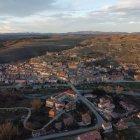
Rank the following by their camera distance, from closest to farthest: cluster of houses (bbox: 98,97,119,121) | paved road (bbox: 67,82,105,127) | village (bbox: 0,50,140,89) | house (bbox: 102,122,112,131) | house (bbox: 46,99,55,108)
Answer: house (bbox: 102,122,112,131) < paved road (bbox: 67,82,105,127) < cluster of houses (bbox: 98,97,119,121) < house (bbox: 46,99,55,108) < village (bbox: 0,50,140,89)

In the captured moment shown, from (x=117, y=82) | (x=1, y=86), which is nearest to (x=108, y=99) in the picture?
(x=117, y=82)

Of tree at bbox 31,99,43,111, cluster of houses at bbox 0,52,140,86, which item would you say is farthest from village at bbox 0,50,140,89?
tree at bbox 31,99,43,111

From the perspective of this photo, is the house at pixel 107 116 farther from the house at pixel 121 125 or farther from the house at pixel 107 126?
the house at pixel 107 126

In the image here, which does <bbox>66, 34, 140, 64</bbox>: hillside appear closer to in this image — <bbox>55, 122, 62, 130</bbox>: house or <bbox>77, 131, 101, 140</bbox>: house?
<bbox>55, 122, 62, 130</bbox>: house

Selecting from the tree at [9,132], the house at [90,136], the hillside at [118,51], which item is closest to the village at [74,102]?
the house at [90,136]

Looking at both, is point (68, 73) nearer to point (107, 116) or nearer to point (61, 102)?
point (61, 102)

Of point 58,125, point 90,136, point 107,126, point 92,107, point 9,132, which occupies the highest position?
point 9,132

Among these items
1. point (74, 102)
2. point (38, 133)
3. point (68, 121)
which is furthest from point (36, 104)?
point (38, 133)

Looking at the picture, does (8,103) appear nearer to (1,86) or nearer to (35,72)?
(1,86)
